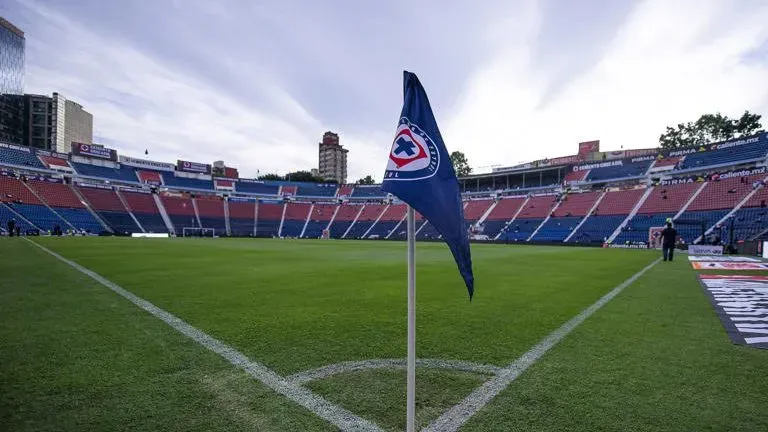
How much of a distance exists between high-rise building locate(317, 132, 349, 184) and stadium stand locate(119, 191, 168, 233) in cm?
10304

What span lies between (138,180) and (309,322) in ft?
239

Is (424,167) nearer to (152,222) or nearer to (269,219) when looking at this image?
(152,222)

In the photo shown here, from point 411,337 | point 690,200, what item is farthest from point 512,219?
point 411,337

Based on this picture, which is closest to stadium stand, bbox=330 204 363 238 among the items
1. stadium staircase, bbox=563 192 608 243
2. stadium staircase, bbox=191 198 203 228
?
stadium staircase, bbox=191 198 203 228

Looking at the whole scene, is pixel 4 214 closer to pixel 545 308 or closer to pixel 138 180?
pixel 138 180

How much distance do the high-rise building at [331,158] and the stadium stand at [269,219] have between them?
89764 mm

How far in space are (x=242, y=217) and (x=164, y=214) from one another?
12.5 metres

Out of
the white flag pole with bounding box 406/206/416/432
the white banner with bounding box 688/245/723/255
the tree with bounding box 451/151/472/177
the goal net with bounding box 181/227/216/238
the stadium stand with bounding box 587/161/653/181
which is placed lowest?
the goal net with bounding box 181/227/216/238

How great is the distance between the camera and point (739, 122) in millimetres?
60531

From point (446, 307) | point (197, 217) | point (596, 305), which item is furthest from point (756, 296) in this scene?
point (197, 217)

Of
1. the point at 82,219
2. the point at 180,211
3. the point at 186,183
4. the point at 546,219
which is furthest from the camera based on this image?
the point at 186,183

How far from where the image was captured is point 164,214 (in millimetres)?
59469

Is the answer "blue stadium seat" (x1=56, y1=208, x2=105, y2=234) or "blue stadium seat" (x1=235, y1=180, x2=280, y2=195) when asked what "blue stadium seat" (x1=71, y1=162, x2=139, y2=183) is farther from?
"blue stadium seat" (x1=235, y1=180, x2=280, y2=195)

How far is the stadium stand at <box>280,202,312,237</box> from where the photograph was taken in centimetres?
6775
